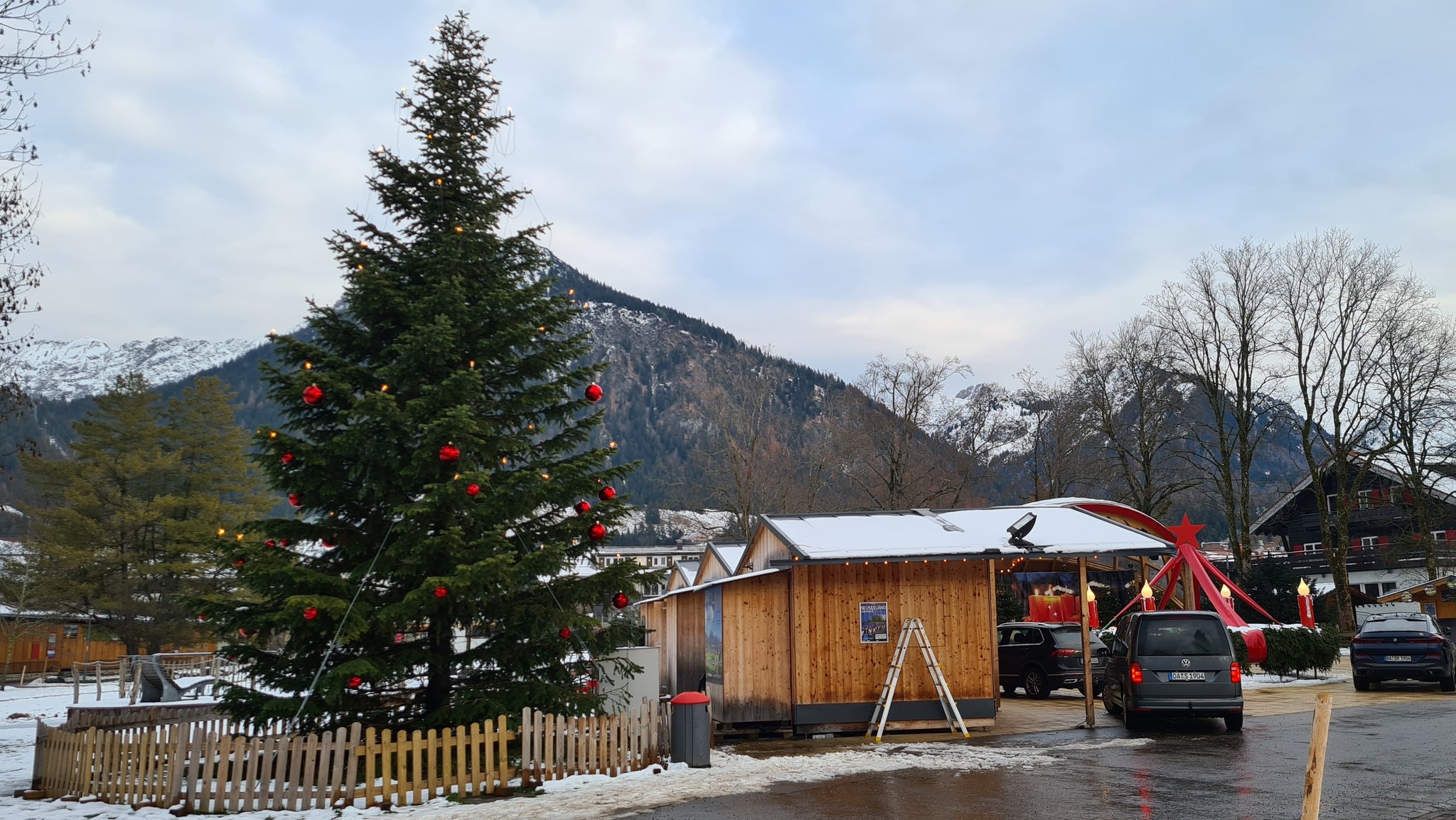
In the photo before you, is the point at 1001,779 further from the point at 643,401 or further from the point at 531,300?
the point at 643,401

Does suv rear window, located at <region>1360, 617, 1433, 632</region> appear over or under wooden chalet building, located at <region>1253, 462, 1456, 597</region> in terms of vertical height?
under

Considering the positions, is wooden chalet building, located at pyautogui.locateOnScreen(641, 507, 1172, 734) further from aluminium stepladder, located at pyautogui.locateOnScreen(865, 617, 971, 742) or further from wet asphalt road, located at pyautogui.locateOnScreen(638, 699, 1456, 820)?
wet asphalt road, located at pyautogui.locateOnScreen(638, 699, 1456, 820)

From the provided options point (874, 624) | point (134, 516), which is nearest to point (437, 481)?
point (874, 624)

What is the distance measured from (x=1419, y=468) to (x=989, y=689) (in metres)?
34.6

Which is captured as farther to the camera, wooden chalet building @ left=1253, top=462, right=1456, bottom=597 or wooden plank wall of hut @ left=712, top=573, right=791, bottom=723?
wooden chalet building @ left=1253, top=462, right=1456, bottom=597

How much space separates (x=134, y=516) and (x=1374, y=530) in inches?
2321

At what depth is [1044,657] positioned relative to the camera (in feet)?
75.0

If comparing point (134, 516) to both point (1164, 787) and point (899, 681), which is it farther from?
point (1164, 787)

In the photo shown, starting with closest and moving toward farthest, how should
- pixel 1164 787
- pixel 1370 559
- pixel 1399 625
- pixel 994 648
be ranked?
pixel 1164 787 → pixel 994 648 → pixel 1399 625 → pixel 1370 559

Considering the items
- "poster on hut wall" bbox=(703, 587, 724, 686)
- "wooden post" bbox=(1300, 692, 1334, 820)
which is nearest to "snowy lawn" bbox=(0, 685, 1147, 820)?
"poster on hut wall" bbox=(703, 587, 724, 686)

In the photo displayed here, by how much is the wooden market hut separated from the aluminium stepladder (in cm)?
24

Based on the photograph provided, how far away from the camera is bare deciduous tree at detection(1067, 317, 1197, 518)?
43.2 m

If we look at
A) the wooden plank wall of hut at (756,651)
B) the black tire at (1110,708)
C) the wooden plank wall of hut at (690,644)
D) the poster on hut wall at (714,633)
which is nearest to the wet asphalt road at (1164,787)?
the black tire at (1110,708)

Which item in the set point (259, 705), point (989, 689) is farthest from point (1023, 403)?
point (259, 705)
